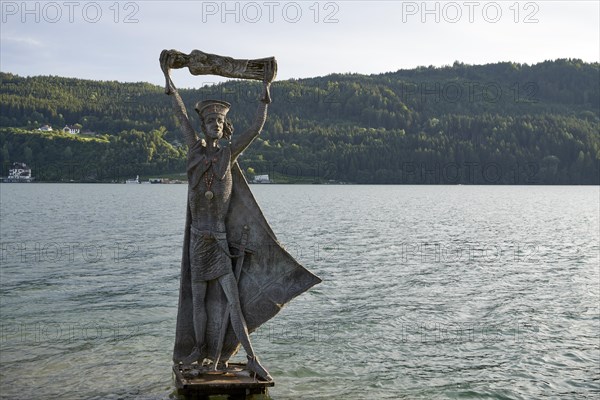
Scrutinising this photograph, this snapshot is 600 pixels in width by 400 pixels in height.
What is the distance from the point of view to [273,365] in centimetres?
1645

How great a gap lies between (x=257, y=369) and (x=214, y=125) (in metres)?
4.11

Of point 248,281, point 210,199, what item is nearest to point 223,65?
point 210,199

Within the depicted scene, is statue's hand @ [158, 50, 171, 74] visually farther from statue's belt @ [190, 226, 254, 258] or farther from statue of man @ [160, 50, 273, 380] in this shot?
statue's belt @ [190, 226, 254, 258]

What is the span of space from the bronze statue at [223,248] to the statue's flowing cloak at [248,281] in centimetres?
2

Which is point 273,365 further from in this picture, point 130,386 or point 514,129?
point 514,129

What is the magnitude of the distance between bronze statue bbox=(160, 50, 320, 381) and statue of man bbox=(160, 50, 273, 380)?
0.05ft

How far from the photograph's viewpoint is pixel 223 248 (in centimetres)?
1207

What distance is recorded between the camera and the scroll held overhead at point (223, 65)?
11.9m

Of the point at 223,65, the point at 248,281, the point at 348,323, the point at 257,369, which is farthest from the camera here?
the point at 348,323

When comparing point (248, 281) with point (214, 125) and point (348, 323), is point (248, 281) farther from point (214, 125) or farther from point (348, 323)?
point (348, 323)

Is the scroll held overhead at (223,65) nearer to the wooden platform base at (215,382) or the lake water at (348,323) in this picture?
the wooden platform base at (215,382)

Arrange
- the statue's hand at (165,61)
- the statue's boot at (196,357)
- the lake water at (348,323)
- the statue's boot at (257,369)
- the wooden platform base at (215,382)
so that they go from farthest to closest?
the lake water at (348,323) → the statue's boot at (196,357) → the statue's hand at (165,61) → the statue's boot at (257,369) → the wooden platform base at (215,382)

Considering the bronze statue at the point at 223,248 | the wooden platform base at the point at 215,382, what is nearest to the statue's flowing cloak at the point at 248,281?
the bronze statue at the point at 223,248

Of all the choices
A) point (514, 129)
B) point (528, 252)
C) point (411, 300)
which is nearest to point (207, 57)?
point (411, 300)
